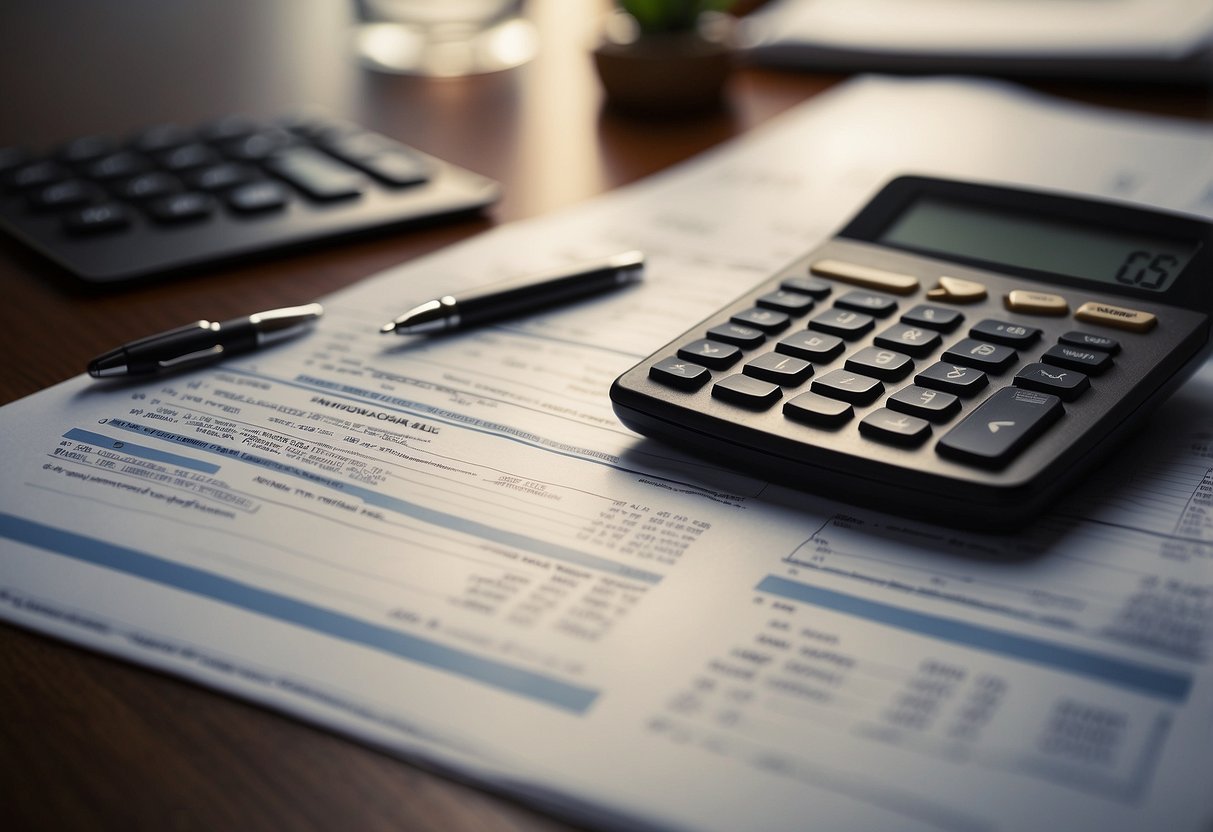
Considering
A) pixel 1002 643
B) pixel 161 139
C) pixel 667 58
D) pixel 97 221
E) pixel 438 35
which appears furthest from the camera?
pixel 438 35

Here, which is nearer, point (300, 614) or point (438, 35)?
point (300, 614)

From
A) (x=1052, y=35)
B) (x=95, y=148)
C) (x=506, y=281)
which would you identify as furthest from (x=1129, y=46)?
(x=95, y=148)

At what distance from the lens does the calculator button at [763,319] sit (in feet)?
1.30

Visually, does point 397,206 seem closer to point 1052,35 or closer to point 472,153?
point 472,153

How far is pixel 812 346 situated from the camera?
1.24 feet

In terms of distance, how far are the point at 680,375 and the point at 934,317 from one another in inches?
3.7

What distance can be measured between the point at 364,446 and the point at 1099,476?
0.23 metres

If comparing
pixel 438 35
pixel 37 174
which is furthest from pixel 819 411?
pixel 438 35

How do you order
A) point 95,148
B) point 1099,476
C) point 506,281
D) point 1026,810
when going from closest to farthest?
point 1026,810, point 1099,476, point 506,281, point 95,148

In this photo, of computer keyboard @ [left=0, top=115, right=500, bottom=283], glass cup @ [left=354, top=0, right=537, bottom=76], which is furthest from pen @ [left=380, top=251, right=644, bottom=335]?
glass cup @ [left=354, top=0, right=537, bottom=76]

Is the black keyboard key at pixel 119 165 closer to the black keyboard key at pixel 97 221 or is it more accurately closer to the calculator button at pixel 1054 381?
the black keyboard key at pixel 97 221

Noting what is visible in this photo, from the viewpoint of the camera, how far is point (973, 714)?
26cm

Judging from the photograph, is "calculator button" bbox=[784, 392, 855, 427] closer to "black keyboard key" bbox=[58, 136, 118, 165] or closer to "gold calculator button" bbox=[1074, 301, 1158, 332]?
"gold calculator button" bbox=[1074, 301, 1158, 332]

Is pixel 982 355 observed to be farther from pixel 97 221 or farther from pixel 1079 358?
pixel 97 221
